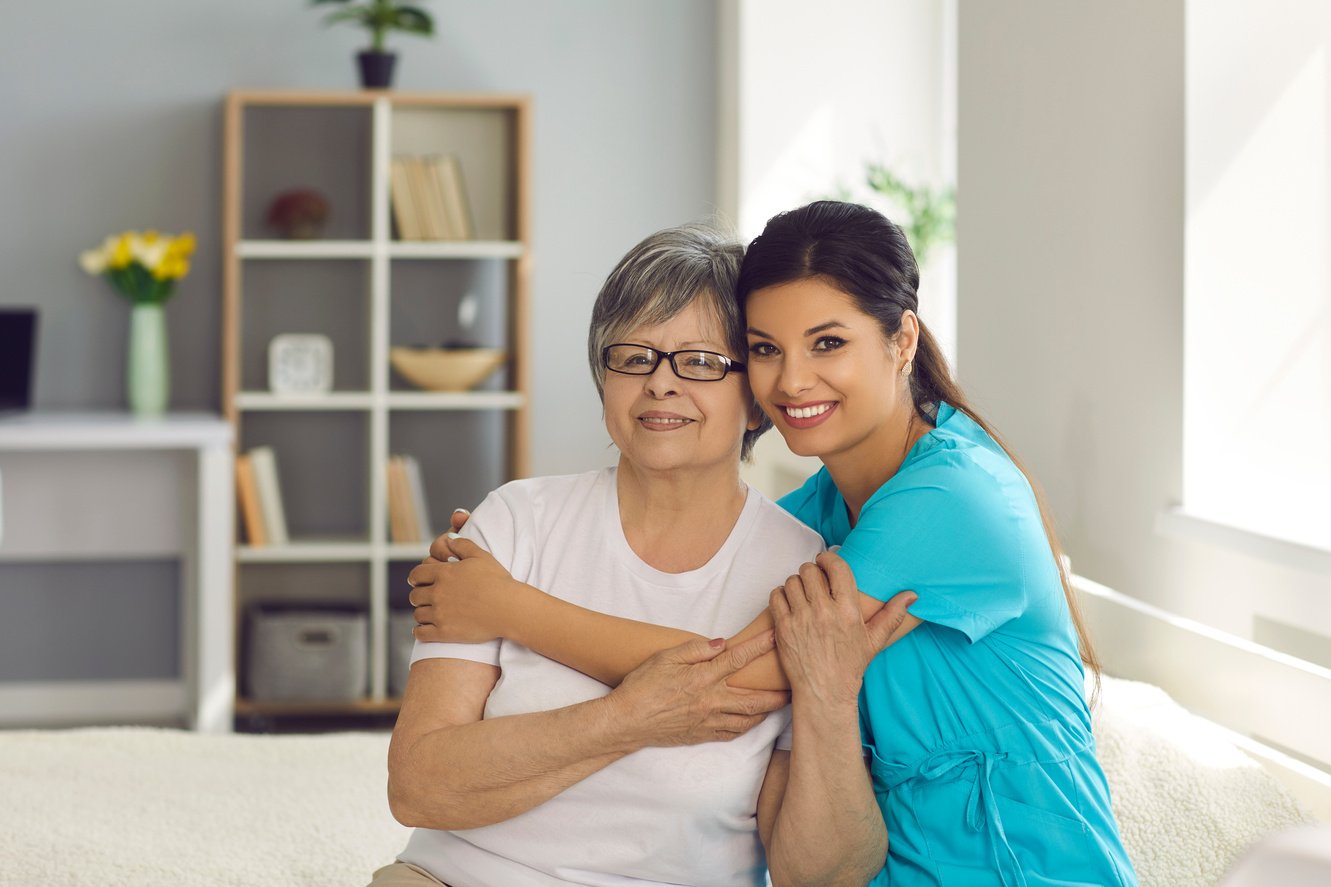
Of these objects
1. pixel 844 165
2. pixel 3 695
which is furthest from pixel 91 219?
pixel 844 165

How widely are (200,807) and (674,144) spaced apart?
2.85 meters

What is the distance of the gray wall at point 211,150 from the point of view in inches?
147

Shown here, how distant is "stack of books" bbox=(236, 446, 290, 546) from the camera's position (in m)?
3.58

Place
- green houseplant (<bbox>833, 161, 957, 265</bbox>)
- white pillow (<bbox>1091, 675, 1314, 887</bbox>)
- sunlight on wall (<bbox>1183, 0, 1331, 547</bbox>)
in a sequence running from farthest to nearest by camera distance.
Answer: green houseplant (<bbox>833, 161, 957, 265</bbox>), sunlight on wall (<bbox>1183, 0, 1331, 547</bbox>), white pillow (<bbox>1091, 675, 1314, 887</bbox>)

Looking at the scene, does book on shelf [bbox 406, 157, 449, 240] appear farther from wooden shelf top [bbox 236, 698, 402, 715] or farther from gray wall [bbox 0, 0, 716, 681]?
wooden shelf top [bbox 236, 698, 402, 715]

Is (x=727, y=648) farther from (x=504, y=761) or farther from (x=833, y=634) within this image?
(x=504, y=761)

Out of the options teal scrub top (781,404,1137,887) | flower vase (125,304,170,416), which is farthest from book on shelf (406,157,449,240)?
teal scrub top (781,404,1137,887)

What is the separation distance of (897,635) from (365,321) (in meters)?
2.92

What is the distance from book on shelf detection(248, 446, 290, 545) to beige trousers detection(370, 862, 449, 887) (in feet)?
8.03

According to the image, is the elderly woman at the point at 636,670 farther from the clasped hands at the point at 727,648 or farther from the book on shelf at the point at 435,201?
the book on shelf at the point at 435,201

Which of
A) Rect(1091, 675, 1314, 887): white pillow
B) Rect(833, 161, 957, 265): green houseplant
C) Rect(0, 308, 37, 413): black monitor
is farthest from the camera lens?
Rect(0, 308, 37, 413): black monitor

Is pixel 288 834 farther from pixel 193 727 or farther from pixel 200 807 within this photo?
pixel 193 727

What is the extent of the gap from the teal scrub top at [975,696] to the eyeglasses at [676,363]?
223mm

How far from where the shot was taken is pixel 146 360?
11.7 ft
